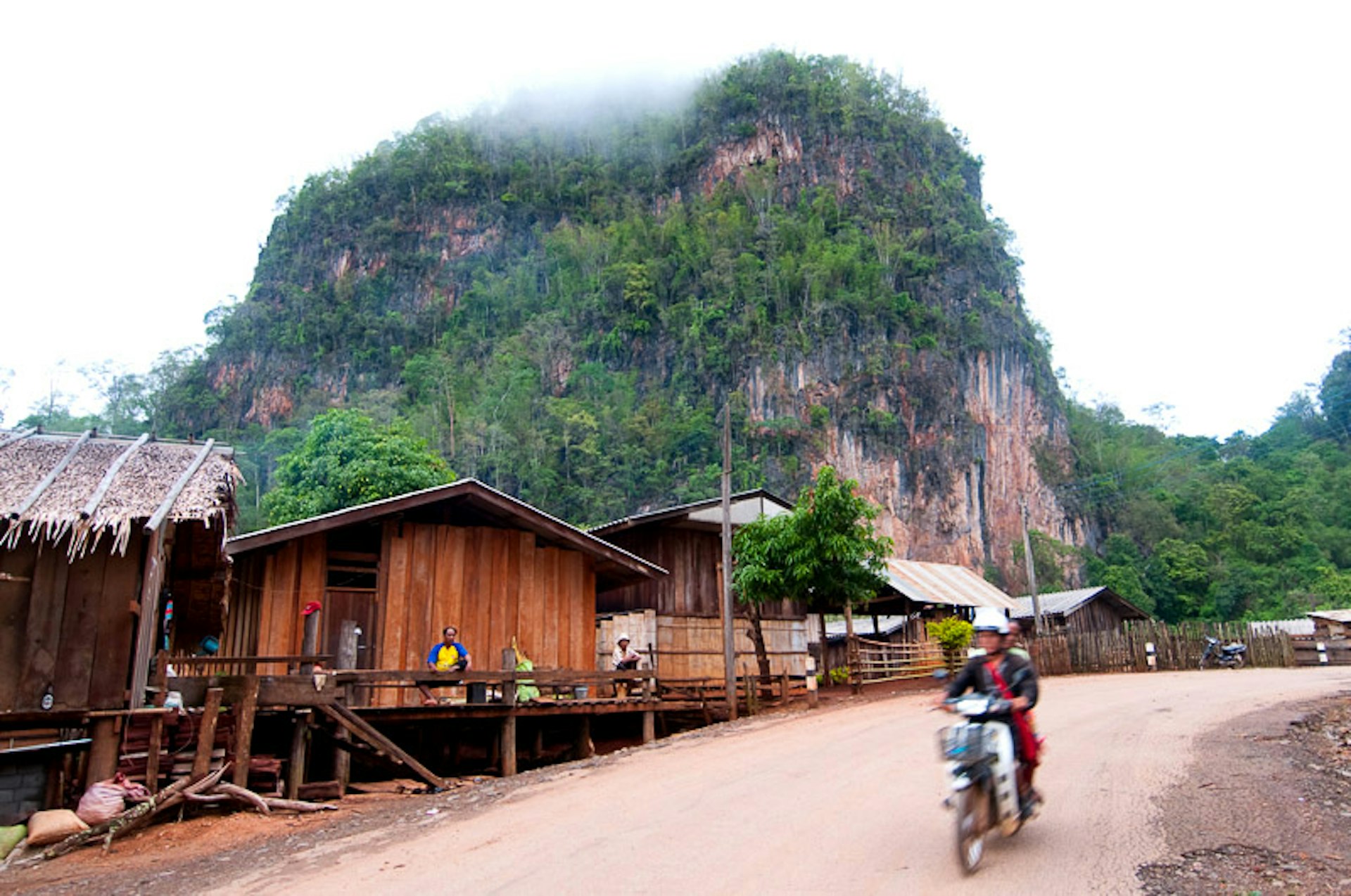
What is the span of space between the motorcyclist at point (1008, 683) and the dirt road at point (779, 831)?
18.1 inches

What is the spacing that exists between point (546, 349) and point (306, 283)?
22916 mm

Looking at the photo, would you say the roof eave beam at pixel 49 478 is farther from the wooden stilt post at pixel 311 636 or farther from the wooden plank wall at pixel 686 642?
the wooden plank wall at pixel 686 642

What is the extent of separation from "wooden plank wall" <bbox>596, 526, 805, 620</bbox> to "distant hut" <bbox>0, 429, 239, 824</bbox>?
1222 centimetres

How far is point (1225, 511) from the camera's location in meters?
56.4

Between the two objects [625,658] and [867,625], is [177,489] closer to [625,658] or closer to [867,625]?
A: [625,658]

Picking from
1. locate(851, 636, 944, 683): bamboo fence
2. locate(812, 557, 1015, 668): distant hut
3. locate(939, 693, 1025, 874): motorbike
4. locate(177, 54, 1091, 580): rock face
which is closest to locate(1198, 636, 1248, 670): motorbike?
locate(812, 557, 1015, 668): distant hut

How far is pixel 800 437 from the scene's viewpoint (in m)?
59.4

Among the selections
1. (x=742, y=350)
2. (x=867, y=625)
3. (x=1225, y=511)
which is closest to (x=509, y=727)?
(x=867, y=625)

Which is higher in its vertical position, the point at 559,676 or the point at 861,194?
the point at 861,194

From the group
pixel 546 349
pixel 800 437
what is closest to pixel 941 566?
pixel 800 437

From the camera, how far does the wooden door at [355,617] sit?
14492 millimetres

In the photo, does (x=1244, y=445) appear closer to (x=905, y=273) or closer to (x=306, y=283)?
(x=905, y=273)

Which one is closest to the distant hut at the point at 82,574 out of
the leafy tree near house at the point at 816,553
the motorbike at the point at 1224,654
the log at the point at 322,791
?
the log at the point at 322,791

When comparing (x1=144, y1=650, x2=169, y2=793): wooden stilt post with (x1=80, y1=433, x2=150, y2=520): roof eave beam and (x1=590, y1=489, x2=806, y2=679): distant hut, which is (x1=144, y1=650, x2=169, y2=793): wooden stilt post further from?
(x1=590, y1=489, x2=806, y2=679): distant hut
